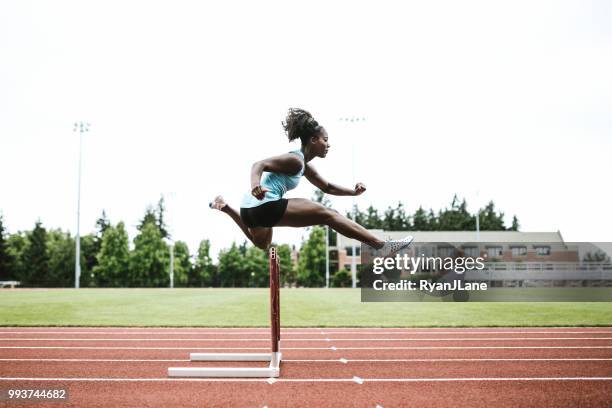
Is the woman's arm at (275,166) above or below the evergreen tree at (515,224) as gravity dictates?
below

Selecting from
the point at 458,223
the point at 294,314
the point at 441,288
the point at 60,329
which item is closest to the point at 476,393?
the point at 60,329

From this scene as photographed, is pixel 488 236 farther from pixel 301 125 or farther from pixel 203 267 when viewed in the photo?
pixel 301 125

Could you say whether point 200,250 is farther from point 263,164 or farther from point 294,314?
point 263,164

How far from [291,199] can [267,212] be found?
22 cm

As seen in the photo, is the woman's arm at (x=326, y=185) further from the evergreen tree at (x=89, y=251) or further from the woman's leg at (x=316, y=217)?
the evergreen tree at (x=89, y=251)

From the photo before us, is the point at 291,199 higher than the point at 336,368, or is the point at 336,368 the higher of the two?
the point at 291,199

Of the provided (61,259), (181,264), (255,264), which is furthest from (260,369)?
(61,259)

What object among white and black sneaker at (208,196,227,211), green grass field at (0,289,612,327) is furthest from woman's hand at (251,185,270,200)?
green grass field at (0,289,612,327)

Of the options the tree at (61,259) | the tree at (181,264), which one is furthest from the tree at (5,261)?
the tree at (181,264)

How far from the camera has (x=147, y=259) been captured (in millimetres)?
61406

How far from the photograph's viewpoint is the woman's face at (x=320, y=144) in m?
5.00

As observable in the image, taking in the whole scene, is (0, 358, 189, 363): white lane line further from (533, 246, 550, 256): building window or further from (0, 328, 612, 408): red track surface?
(533, 246, 550, 256): building window

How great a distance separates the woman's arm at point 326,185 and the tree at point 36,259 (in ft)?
215

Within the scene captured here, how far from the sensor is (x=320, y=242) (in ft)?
204
